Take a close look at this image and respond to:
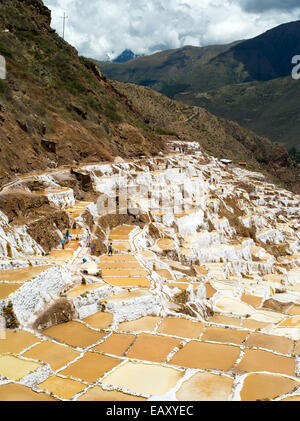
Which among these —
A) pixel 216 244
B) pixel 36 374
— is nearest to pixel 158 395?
pixel 36 374

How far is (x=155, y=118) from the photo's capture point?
101375 millimetres

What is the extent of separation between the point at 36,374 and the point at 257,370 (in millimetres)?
6600

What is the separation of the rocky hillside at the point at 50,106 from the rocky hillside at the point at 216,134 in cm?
3410

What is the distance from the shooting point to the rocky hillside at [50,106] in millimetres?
33406

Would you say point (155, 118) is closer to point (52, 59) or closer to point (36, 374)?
point (52, 59)

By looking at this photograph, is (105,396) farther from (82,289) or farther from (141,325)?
(82,289)

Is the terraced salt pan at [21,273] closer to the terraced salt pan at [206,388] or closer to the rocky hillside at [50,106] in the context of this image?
the terraced salt pan at [206,388]

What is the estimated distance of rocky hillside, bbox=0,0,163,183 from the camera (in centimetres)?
3341

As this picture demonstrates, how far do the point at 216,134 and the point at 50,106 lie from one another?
80.5 metres

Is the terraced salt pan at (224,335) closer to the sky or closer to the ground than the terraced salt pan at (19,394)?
closer to the ground

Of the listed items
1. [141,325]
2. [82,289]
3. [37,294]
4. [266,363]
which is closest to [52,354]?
[37,294]

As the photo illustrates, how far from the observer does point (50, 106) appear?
45.0 m

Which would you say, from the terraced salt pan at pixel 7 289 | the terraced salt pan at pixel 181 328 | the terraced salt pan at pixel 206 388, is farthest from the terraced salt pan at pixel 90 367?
the terraced salt pan at pixel 7 289

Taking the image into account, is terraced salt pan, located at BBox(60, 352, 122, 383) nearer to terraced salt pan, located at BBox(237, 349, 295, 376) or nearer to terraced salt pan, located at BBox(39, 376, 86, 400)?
terraced salt pan, located at BBox(39, 376, 86, 400)
